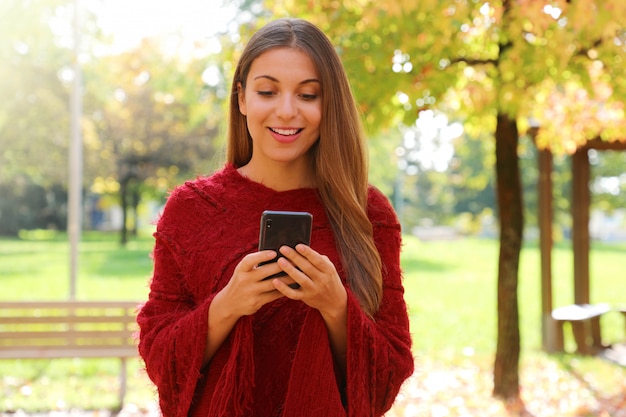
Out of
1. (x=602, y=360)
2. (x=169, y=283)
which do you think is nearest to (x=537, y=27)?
(x=169, y=283)

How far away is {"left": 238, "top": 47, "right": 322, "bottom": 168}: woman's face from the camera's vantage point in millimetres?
1948

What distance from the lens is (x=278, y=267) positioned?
1.65 metres

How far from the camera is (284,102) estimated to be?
1.94 m

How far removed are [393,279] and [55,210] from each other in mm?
41733

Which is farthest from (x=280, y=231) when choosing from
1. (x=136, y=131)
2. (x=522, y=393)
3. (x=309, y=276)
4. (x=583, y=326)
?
(x=136, y=131)

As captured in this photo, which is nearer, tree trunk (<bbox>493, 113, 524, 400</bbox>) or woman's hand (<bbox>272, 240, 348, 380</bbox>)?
woman's hand (<bbox>272, 240, 348, 380</bbox>)

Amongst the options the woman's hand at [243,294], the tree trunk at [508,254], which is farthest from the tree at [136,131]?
the woman's hand at [243,294]

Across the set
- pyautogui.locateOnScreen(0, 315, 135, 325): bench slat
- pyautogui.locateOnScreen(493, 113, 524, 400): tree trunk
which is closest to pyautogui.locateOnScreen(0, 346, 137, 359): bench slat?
pyautogui.locateOnScreen(0, 315, 135, 325): bench slat

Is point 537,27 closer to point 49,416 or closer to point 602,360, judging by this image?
point 49,416

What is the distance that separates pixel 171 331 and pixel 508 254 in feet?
16.4

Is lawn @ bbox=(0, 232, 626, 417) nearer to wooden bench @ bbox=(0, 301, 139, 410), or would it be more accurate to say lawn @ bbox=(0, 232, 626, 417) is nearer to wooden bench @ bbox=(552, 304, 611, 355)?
wooden bench @ bbox=(552, 304, 611, 355)

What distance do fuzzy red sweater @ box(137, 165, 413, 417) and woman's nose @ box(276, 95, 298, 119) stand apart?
26cm

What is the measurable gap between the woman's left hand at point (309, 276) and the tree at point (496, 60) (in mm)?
3156

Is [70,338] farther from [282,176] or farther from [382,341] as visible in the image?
[382,341]
